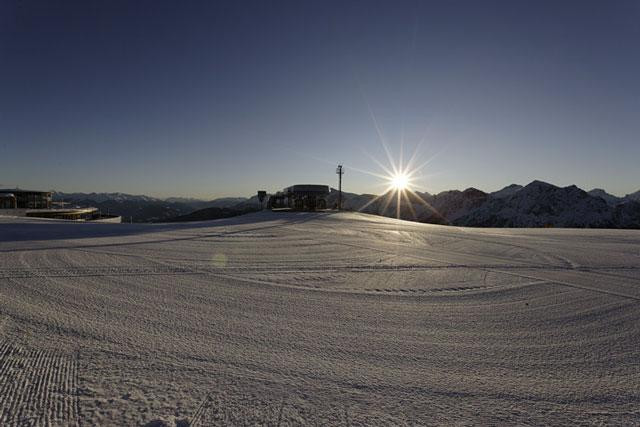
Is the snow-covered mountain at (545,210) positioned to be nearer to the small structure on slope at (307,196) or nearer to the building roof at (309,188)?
the small structure on slope at (307,196)

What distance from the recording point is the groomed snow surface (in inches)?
88.5

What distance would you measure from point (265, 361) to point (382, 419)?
1.26m

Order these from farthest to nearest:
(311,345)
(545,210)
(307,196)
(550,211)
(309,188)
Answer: (545,210) < (550,211) < (307,196) < (309,188) < (311,345)

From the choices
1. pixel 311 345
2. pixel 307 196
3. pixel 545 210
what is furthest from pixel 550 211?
pixel 311 345

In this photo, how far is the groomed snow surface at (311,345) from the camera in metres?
2.25

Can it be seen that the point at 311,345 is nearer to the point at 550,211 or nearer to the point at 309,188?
the point at 309,188

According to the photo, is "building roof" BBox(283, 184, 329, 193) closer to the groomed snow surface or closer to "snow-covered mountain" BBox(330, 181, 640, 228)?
"snow-covered mountain" BBox(330, 181, 640, 228)

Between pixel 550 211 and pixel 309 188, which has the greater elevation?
pixel 309 188

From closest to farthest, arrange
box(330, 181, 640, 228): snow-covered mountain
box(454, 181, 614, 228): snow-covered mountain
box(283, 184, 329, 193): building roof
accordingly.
Answer: box(283, 184, 329, 193): building roof → box(330, 181, 640, 228): snow-covered mountain → box(454, 181, 614, 228): snow-covered mountain

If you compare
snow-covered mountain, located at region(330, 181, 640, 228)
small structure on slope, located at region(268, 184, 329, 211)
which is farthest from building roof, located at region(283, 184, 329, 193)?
snow-covered mountain, located at region(330, 181, 640, 228)

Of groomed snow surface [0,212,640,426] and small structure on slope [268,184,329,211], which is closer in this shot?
groomed snow surface [0,212,640,426]

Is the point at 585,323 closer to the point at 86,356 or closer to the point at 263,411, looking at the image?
the point at 263,411

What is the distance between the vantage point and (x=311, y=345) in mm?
3227

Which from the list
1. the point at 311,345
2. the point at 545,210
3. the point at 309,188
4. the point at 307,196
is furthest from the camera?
the point at 545,210
